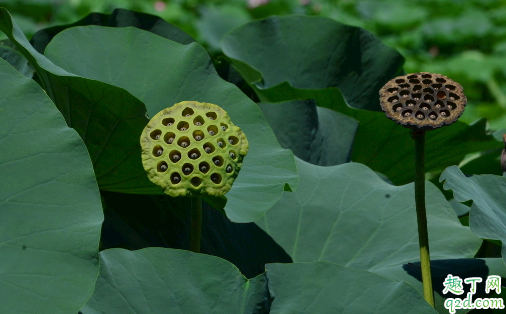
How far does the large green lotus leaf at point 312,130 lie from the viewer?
3.58ft

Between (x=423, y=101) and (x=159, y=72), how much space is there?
1.46 ft

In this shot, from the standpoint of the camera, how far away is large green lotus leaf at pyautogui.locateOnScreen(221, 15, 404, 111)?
4.62 ft

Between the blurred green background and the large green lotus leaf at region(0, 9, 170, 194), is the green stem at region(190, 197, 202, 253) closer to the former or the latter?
the large green lotus leaf at region(0, 9, 170, 194)

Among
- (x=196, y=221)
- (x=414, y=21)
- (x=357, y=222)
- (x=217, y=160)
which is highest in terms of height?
(x=217, y=160)

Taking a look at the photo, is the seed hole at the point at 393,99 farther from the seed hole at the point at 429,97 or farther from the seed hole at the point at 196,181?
the seed hole at the point at 196,181

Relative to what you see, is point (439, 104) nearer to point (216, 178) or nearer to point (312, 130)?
point (216, 178)

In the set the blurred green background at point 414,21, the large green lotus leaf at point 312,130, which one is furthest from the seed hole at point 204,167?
the blurred green background at point 414,21

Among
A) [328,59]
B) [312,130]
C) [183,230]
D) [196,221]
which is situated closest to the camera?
[196,221]

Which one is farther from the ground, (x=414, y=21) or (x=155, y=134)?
(x=155, y=134)

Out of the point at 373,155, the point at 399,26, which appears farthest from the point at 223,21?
the point at 373,155

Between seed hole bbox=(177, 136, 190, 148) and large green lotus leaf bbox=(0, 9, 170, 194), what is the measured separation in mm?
152

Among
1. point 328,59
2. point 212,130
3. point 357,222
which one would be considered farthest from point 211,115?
point 328,59

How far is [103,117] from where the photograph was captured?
31.8 inches

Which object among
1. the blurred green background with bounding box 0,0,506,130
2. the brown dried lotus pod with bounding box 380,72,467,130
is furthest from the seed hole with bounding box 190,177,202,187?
the blurred green background with bounding box 0,0,506,130
